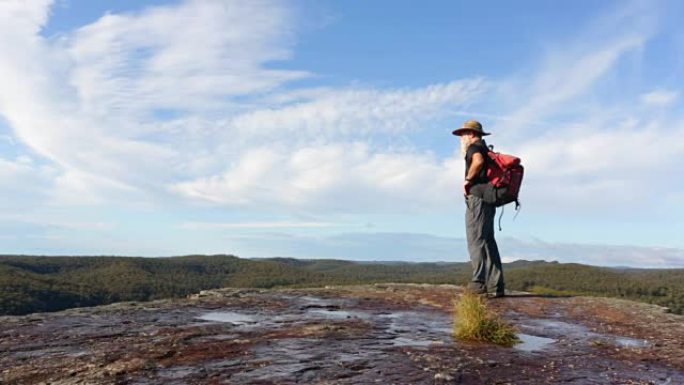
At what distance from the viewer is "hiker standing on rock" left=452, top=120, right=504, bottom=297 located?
12320 millimetres

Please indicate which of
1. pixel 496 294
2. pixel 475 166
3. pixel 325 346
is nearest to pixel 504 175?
pixel 475 166

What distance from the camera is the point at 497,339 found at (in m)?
7.93

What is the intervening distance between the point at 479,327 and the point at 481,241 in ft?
15.5

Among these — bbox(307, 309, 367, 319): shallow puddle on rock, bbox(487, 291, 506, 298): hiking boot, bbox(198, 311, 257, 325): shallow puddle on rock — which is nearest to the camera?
bbox(198, 311, 257, 325): shallow puddle on rock

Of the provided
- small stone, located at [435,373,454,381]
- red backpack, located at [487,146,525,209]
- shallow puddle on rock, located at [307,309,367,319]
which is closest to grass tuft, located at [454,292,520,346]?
small stone, located at [435,373,454,381]

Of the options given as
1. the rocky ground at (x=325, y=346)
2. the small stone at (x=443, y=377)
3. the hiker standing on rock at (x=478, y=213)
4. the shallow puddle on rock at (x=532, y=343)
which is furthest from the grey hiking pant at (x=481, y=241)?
the small stone at (x=443, y=377)

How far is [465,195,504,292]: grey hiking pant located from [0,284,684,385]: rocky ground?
693 mm

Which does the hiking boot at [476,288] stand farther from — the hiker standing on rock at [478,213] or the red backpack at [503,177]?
the red backpack at [503,177]

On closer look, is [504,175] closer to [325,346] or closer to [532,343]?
[532,343]

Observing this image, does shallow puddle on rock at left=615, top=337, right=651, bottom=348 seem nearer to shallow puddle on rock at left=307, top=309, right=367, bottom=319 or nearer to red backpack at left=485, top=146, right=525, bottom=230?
red backpack at left=485, top=146, right=525, bottom=230

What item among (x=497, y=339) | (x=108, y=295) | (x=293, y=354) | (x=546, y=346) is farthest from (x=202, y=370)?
(x=108, y=295)

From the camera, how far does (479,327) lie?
8031mm

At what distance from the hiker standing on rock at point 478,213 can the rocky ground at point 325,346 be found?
78cm

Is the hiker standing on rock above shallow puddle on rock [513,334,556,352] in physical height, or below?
above
